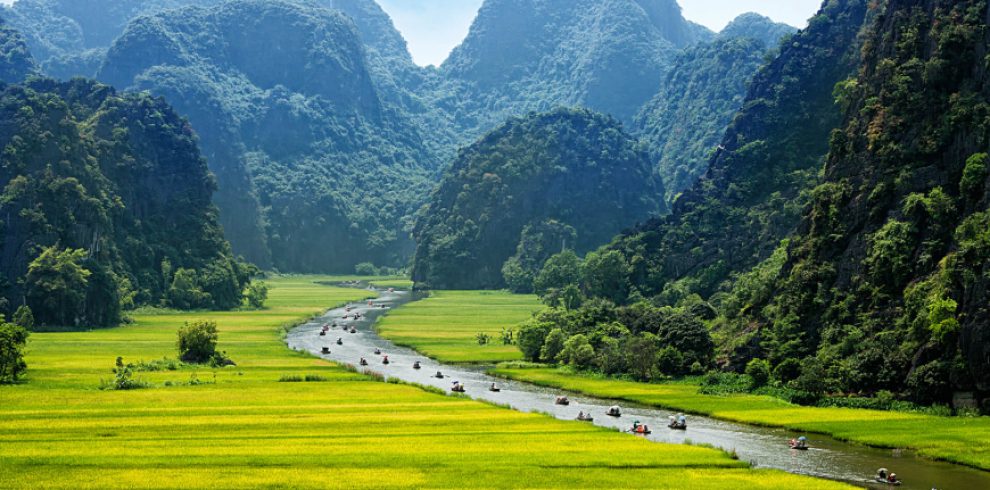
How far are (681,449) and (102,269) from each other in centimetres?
11216

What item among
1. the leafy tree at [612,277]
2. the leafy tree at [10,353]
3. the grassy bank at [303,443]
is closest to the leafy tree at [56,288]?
the grassy bank at [303,443]

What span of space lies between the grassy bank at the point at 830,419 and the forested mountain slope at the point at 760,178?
51.8 meters

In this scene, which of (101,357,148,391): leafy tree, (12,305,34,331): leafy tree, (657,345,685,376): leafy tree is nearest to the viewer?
(101,357,148,391): leafy tree

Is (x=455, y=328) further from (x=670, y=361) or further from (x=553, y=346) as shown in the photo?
(x=670, y=361)

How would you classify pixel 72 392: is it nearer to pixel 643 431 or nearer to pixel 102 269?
pixel 643 431

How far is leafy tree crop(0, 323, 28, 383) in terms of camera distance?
8219 cm

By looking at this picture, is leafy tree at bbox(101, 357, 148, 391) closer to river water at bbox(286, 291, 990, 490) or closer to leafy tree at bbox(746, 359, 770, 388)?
river water at bbox(286, 291, 990, 490)

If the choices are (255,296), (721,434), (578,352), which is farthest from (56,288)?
(721,434)

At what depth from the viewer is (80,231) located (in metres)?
157

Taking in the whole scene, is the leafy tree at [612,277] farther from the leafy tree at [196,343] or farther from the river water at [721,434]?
the leafy tree at [196,343]

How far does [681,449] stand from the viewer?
2302 inches

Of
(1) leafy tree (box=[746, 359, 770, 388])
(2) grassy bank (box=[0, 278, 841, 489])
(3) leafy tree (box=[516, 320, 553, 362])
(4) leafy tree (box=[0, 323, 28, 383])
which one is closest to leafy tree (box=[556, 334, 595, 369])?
(3) leafy tree (box=[516, 320, 553, 362])

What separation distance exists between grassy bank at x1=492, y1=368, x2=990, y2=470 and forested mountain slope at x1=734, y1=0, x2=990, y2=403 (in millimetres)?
4452

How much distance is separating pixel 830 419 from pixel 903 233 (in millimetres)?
18902
